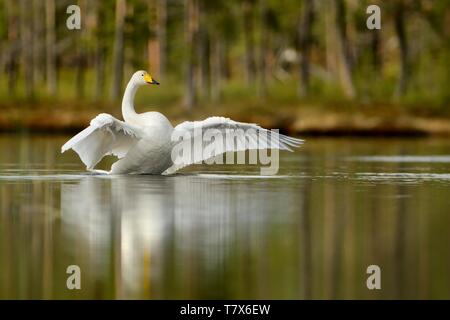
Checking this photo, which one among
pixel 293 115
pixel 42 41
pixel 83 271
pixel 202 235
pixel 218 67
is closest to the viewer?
pixel 83 271

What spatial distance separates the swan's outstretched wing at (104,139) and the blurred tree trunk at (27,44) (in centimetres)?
3824

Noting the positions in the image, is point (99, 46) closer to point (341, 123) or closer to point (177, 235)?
point (341, 123)

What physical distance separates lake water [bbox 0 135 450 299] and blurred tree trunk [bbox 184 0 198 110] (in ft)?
97.6

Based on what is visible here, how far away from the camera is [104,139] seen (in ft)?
77.2

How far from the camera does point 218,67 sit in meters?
63.6

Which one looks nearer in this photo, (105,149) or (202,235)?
(202,235)

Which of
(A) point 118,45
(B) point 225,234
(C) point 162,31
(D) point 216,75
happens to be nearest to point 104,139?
(B) point 225,234

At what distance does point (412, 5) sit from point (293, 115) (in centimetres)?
856

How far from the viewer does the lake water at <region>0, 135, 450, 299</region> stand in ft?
38.9

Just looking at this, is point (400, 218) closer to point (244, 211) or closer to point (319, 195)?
point (244, 211)

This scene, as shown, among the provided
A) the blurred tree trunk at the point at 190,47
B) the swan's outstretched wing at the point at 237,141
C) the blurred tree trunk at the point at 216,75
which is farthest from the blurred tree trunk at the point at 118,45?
the swan's outstretched wing at the point at 237,141

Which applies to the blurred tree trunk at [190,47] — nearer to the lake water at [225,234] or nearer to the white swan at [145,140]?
the lake water at [225,234]
